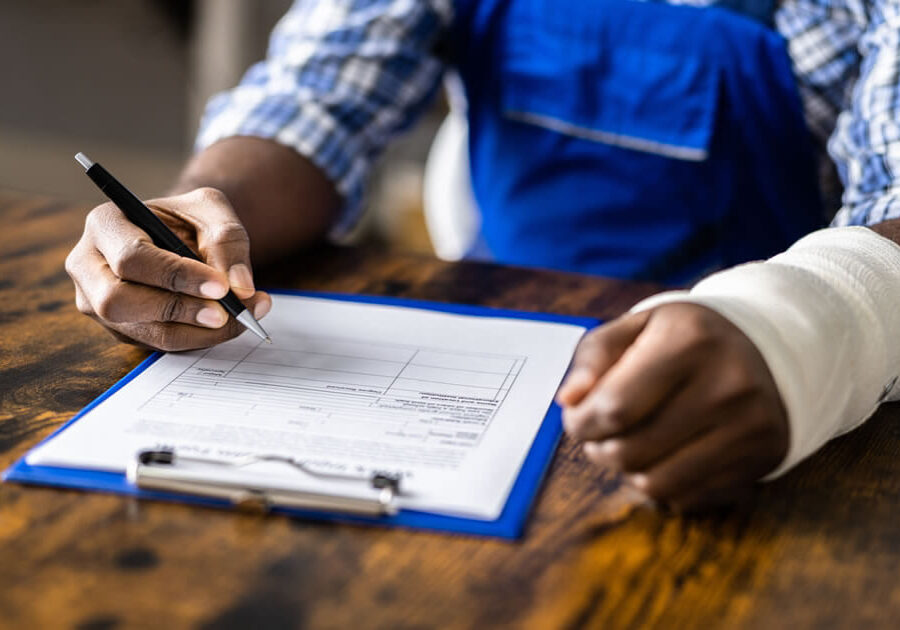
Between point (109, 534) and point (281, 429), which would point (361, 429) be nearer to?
point (281, 429)

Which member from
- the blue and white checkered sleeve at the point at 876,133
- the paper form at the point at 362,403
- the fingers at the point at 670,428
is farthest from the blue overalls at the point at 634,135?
the fingers at the point at 670,428

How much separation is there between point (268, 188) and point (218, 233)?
0.21 m

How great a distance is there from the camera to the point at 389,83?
3.60 feet

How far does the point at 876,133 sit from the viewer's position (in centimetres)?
86

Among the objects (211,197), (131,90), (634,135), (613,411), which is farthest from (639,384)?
(131,90)

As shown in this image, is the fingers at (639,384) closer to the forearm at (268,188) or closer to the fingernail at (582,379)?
the fingernail at (582,379)

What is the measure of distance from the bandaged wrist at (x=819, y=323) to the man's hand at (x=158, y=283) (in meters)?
0.29

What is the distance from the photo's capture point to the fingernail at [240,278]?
2.25ft

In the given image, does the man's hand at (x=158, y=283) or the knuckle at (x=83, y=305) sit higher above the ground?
the man's hand at (x=158, y=283)

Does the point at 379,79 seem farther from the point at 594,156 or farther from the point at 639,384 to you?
the point at 639,384

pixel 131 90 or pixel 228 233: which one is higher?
pixel 228 233

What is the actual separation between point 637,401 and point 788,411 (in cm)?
8

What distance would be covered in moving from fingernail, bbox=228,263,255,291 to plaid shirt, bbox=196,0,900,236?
0.99 feet

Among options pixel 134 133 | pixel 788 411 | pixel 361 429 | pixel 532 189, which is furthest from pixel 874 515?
pixel 134 133
